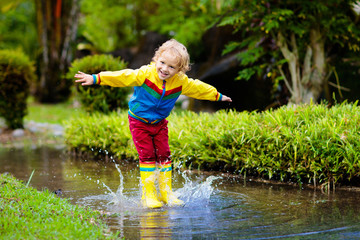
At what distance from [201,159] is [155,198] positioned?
1781 mm

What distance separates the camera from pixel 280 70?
8.54 metres

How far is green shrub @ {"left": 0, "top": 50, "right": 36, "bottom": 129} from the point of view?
9484 mm

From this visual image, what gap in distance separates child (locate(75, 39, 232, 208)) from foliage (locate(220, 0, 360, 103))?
3.60m

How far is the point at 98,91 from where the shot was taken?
27.3ft

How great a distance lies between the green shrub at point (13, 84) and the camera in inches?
373

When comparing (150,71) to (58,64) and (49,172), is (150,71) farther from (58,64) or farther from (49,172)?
(58,64)

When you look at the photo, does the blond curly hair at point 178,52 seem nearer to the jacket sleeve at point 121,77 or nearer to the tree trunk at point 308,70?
the jacket sleeve at point 121,77

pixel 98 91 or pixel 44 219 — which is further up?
pixel 98 91

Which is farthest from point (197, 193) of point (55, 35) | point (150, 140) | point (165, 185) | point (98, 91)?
point (55, 35)

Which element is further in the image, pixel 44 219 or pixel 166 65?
pixel 166 65

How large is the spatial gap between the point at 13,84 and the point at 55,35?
570 cm

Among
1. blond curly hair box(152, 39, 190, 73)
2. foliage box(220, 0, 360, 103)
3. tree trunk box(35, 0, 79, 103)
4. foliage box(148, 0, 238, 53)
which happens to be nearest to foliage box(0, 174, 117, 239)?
blond curly hair box(152, 39, 190, 73)

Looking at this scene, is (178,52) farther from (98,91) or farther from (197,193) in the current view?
(98,91)

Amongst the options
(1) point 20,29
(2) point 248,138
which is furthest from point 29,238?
(1) point 20,29
